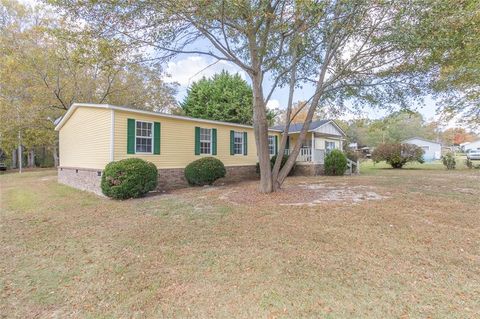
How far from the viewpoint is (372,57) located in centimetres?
775

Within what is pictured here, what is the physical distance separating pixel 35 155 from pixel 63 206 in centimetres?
2696

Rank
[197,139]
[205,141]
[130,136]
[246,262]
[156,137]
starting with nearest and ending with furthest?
[246,262], [130,136], [156,137], [197,139], [205,141]

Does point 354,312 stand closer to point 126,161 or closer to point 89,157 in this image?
point 126,161

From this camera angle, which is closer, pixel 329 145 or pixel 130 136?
pixel 130 136

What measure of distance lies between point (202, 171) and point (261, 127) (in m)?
3.62

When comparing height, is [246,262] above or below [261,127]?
below

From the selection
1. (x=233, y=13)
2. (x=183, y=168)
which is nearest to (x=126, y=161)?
(x=183, y=168)

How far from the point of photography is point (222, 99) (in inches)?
789

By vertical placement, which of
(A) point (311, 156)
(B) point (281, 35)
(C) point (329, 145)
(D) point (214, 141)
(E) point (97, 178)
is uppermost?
(B) point (281, 35)

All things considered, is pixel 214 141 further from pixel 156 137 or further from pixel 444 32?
pixel 444 32

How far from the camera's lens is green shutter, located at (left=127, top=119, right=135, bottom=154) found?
9398 millimetres

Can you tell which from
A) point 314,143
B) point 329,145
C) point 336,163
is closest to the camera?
point 336,163

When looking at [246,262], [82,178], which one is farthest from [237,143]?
[246,262]

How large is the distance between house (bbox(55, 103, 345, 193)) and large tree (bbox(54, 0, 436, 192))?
3.26 metres
